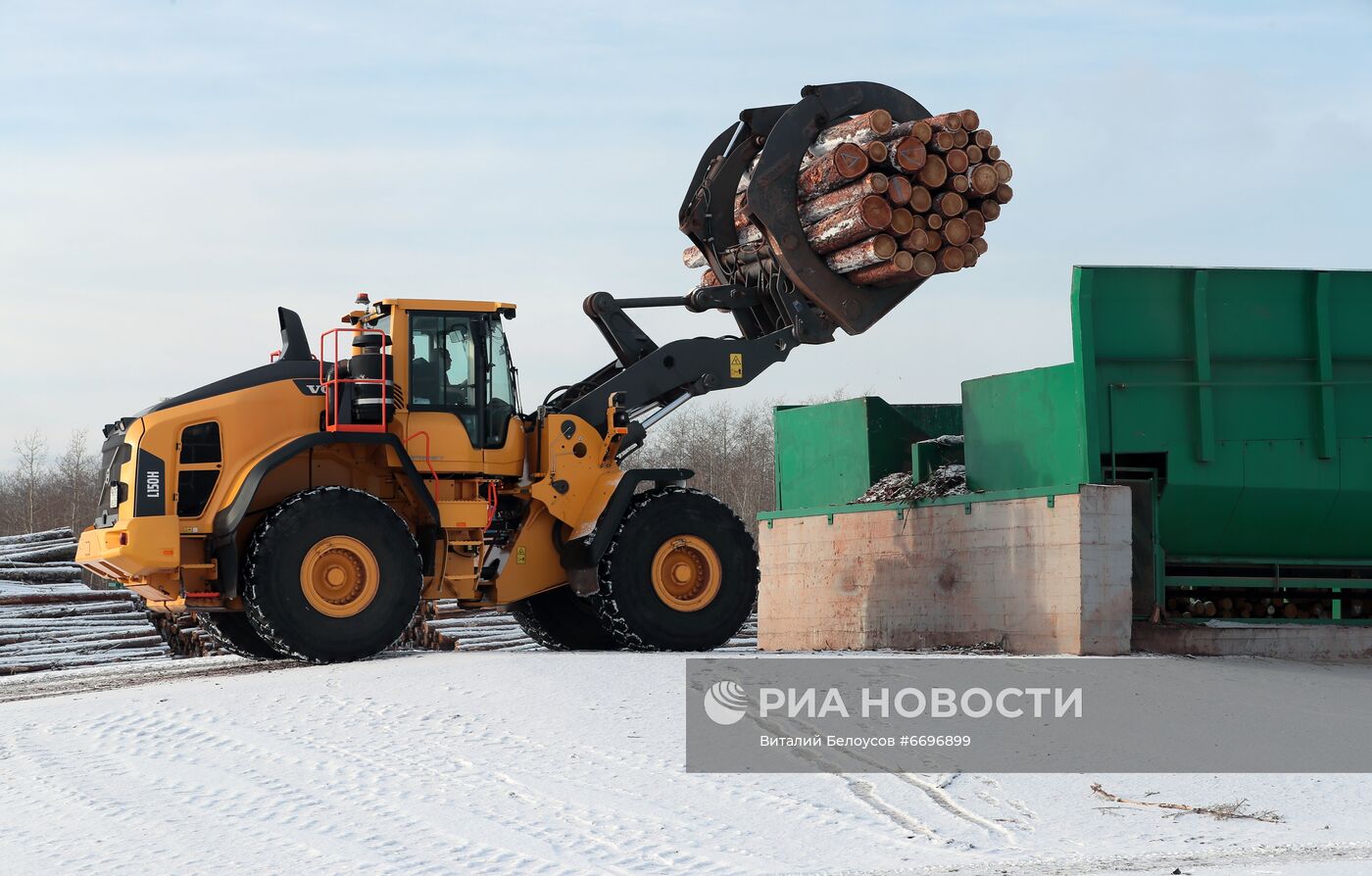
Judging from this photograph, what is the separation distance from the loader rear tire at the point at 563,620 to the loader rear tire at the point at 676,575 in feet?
2.45

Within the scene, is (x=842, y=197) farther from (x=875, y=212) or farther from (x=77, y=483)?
(x=77, y=483)

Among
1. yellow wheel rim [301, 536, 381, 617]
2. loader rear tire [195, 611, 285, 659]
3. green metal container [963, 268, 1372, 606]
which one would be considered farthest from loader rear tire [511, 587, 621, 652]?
green metal container [963, 268, 1372, 606]

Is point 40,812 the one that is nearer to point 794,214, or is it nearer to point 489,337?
point 489,337

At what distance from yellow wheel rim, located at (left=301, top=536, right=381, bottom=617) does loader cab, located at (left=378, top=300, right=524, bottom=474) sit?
1.00 m

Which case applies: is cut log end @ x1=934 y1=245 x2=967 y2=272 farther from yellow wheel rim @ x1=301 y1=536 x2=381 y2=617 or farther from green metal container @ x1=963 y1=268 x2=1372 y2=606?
yellow wheel rim @ x1=301 y1=536 x2=381 y2=617

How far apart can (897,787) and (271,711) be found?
368 cm

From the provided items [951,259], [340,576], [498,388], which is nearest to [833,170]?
[951,259]

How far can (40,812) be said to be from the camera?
21.2 feet

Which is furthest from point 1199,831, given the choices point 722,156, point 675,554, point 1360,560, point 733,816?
point 722,156

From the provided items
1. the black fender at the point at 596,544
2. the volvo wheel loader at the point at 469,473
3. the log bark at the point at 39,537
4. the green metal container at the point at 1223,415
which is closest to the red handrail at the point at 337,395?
the volvo wheel loader at the point at 469,473

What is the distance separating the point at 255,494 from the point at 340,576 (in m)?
0.85

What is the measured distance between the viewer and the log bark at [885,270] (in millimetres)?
11773

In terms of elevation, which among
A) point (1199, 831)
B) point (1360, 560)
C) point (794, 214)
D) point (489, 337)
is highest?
point (794, 214)

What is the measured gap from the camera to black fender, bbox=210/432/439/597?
1045 cm
